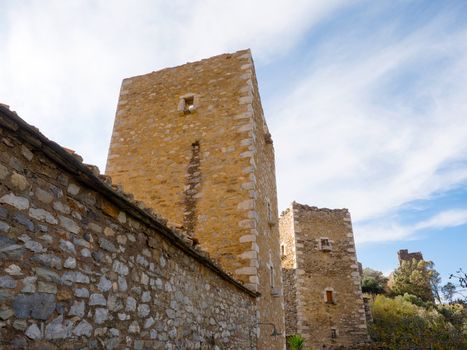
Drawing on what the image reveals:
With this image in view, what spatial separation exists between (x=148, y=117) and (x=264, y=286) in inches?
228

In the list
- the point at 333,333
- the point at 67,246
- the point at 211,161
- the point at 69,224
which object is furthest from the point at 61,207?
the point at 333,333

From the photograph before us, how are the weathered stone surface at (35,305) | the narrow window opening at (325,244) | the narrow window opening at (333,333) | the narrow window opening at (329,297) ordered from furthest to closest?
the narrow window opening at (325,244) < the narrow window opening at (329,297) < the narrow window opening at (333,333) < the weathered stone surface at (35,305)

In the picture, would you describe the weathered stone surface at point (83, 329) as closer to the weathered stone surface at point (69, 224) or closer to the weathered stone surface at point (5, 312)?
the weathered stone surface at point (5, 312)

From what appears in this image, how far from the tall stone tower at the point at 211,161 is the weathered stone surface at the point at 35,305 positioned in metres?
5.37

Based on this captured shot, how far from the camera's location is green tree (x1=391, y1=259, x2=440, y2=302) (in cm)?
3145

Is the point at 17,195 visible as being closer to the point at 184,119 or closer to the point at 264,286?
the point at 264,286

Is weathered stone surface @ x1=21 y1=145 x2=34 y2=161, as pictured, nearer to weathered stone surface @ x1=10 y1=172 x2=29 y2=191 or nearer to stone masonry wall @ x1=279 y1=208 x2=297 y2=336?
weathered stone surface @ x1=10 y1=172 x2=29 y2=191

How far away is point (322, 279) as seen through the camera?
20297 millimetres

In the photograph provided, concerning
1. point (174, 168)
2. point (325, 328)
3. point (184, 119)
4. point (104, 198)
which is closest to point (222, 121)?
point (184, 119)

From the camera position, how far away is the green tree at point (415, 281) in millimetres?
31453

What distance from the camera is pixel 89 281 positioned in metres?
2.69

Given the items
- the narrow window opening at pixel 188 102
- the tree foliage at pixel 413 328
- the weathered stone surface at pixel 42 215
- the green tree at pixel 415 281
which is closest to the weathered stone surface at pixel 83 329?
the weathered stone surface at pixel 42 215

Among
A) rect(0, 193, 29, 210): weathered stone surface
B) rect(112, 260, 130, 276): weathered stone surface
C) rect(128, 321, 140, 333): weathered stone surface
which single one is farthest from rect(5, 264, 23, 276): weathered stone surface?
rect(128, 321, 140, 333): weathered stone surface

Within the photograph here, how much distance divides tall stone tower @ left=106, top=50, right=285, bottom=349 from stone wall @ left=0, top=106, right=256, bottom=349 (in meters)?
3.86
